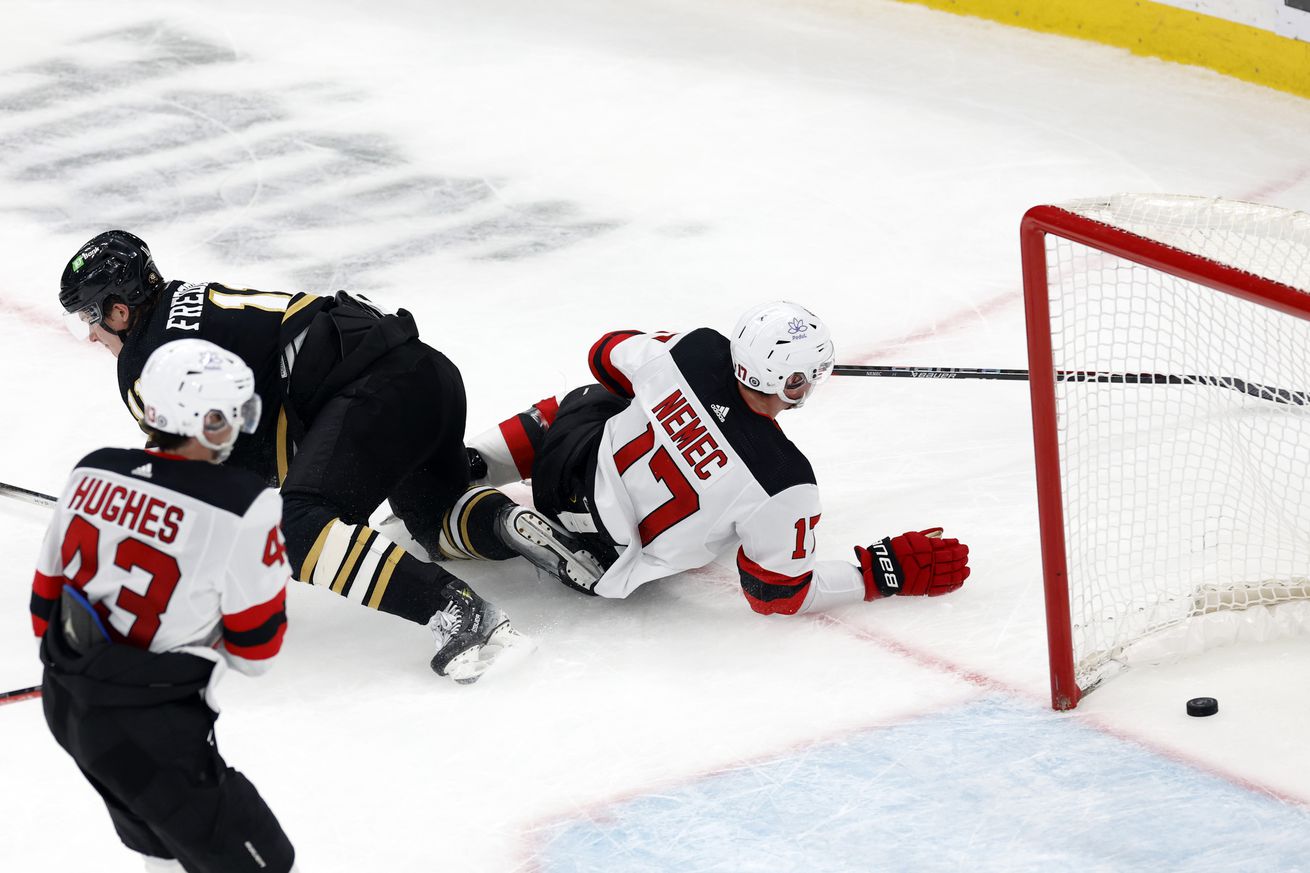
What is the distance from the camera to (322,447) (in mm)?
3219

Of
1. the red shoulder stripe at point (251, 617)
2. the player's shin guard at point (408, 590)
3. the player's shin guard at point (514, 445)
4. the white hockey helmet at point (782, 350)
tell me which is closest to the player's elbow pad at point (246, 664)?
the red shoulder stripe at point (251, 617)

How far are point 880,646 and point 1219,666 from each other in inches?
24.3

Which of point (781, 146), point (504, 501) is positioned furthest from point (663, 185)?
point (504, 501)

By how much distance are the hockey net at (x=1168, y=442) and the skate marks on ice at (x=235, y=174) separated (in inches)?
88.5

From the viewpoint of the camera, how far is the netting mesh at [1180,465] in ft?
10.1

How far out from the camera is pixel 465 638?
3.14m

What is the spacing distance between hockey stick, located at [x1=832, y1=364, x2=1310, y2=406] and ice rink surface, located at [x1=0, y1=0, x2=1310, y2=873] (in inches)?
2.1

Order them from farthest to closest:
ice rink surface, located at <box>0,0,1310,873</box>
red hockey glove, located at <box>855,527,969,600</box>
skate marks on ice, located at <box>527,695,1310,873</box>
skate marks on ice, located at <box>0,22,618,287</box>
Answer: skate marks on ice, located at <box>0,22,618,287</box> < red hockey glove, located at <box>855,527,969,600</box> < ice rink surface, located at <box>0,0,1310,873</box> < skate marks on ice, located at <box>527,695,1310,873</box>

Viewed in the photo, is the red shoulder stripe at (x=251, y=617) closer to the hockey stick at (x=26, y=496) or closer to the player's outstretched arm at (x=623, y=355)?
the player's outstretched arm at (x=623, y=355)

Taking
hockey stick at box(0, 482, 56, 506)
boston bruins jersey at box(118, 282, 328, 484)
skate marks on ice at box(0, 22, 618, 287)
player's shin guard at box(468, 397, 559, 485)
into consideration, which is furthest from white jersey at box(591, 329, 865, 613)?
skate marks on ice at box(0, 22, 618, 287)

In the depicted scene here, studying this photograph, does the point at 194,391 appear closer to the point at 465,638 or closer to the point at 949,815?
the point at 465,638

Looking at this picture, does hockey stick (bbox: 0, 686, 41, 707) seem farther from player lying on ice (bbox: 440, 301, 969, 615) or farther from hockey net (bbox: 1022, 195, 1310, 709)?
hockey net (bbox: 1022, 195, 1310, 709)

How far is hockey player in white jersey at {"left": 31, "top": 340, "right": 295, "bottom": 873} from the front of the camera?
2.16 metres

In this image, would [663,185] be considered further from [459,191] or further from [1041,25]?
[1041,25]
